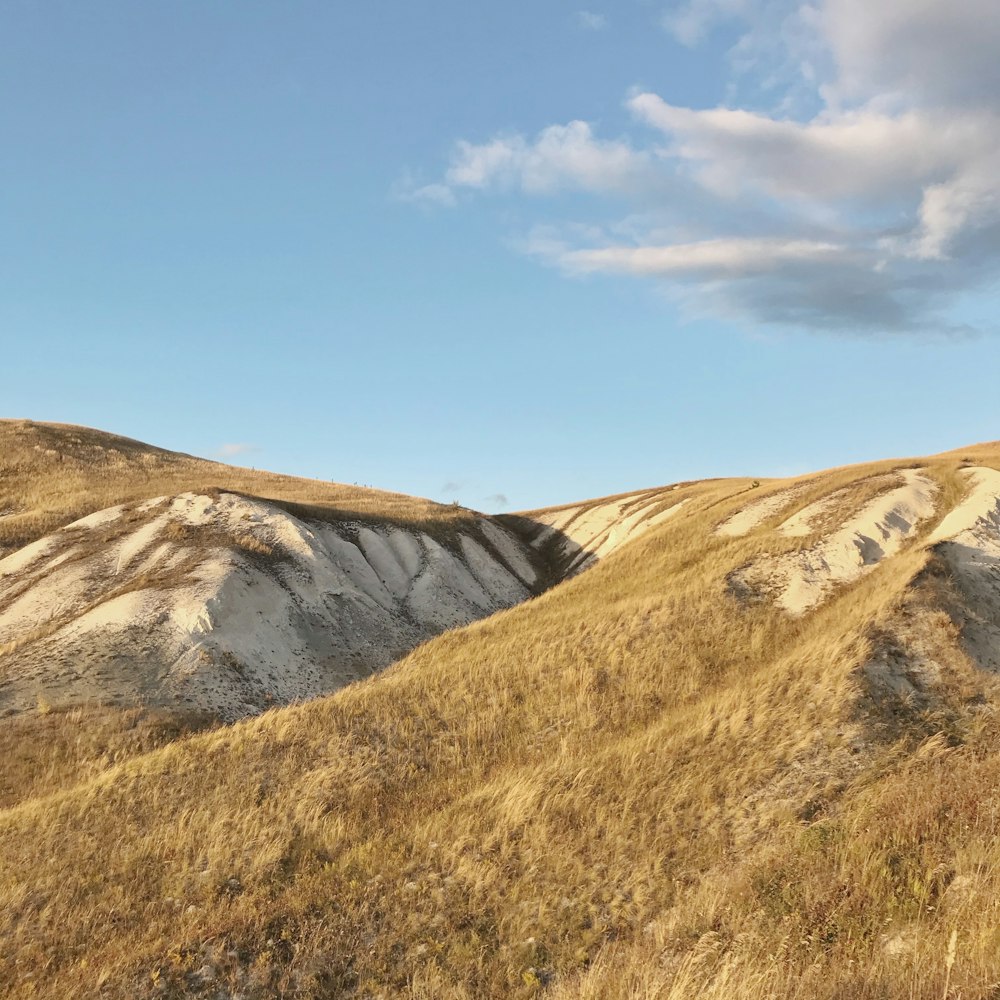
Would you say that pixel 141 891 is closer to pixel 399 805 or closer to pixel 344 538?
pixel 399 805

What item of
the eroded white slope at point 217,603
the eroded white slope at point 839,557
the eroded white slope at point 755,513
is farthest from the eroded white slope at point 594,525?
the eroded white slope at point 839,557

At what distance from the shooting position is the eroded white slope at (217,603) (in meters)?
30.6

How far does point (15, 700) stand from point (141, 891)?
60.1 ft

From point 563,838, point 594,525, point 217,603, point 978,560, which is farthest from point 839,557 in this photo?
point 594,525

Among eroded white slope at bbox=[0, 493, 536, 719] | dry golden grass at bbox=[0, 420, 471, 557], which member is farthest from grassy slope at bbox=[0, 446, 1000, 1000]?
dry golden grass at bbox=[0, 420, 471, 557]

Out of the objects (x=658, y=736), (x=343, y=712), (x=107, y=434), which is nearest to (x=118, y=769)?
(x=343, y=712)

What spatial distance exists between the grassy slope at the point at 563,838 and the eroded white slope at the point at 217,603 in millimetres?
10127

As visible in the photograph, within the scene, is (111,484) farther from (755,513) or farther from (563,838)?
(563,838)

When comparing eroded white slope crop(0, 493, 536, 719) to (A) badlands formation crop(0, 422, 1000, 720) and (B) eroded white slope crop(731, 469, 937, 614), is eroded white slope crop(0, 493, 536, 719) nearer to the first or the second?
(A) badlands formation crop(0, 422, 1000, 720)

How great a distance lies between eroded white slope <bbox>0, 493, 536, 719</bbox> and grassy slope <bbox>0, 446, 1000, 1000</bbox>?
10.1 metres

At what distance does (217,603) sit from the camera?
35.5 m

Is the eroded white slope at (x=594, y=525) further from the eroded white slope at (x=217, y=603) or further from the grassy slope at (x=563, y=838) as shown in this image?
the grassy slope at (x=563, y=838)

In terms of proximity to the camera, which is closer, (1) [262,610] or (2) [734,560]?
(2) [734,560]

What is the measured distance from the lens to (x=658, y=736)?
16.8 metres
